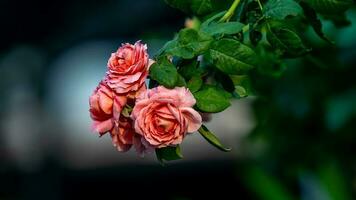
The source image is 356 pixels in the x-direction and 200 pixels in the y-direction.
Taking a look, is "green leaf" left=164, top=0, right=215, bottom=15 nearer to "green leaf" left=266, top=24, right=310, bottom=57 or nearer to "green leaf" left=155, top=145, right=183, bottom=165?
"green leaf" left=266, top=24, right=310, bottom=57

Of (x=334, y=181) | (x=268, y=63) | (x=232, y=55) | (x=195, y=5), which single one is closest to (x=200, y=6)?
(x=195, y=5)

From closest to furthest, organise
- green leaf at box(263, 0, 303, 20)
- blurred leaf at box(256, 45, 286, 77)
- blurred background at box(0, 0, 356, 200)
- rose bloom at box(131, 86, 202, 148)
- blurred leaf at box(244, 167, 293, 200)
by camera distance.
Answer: rose bloom at box(131, 86, 202, 148) < green leaf at box(263, 0, 303, 20) < blurred leaf at box(256, 45, 286, 77) < blurred background at box(0, 0, 356, 200) < blurred leaf at box(244, 167, 293, 200)

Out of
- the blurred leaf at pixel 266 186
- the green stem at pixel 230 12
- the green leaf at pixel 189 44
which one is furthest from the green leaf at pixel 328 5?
the blurred leaf at pixel 266 186

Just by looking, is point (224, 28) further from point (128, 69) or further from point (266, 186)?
point (266, 186)

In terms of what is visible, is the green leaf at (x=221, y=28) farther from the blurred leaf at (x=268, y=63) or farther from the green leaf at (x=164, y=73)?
the blurred leaf at (x=268, y=63)

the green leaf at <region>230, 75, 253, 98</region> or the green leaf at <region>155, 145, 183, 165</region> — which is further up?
the green leaf at <region>155, 145, 183, 165</region>

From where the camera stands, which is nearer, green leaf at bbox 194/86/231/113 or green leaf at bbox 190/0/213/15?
green leaf at bbox 194/86/231/113

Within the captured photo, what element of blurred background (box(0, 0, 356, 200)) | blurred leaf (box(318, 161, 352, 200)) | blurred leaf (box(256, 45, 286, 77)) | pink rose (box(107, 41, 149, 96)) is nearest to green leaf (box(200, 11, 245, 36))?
pink rose (box(107, 41, 149, 96))
